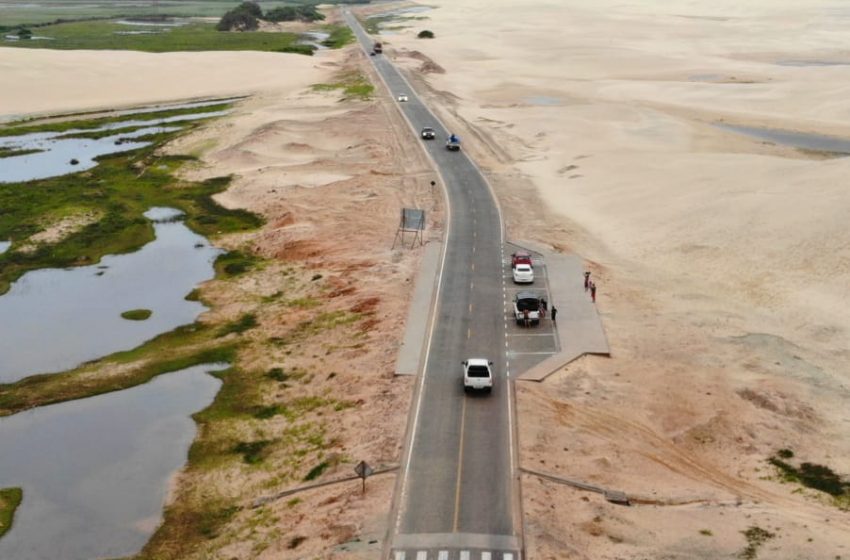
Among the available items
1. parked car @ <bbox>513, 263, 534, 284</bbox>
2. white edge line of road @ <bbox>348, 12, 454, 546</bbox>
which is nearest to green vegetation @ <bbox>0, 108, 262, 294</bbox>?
white edge line of road @ <bbox>348, 12, 454, 546</bbox>

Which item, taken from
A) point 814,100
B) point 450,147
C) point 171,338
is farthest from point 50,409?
point 814,100

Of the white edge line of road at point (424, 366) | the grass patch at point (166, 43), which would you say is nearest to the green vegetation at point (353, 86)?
the grass patch at point (166, 43)

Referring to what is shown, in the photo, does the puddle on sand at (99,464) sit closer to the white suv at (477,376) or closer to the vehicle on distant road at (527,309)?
the white suv at (477,376)

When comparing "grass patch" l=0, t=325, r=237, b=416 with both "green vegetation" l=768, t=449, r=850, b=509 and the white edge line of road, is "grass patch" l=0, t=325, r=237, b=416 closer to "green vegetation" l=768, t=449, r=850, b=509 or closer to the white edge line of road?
the white edge line of road

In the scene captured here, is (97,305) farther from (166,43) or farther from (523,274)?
(166,43)

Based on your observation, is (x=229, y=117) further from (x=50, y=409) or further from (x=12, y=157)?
(x=50, y=409)

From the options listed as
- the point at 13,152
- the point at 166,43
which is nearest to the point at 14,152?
the point at 13,152
